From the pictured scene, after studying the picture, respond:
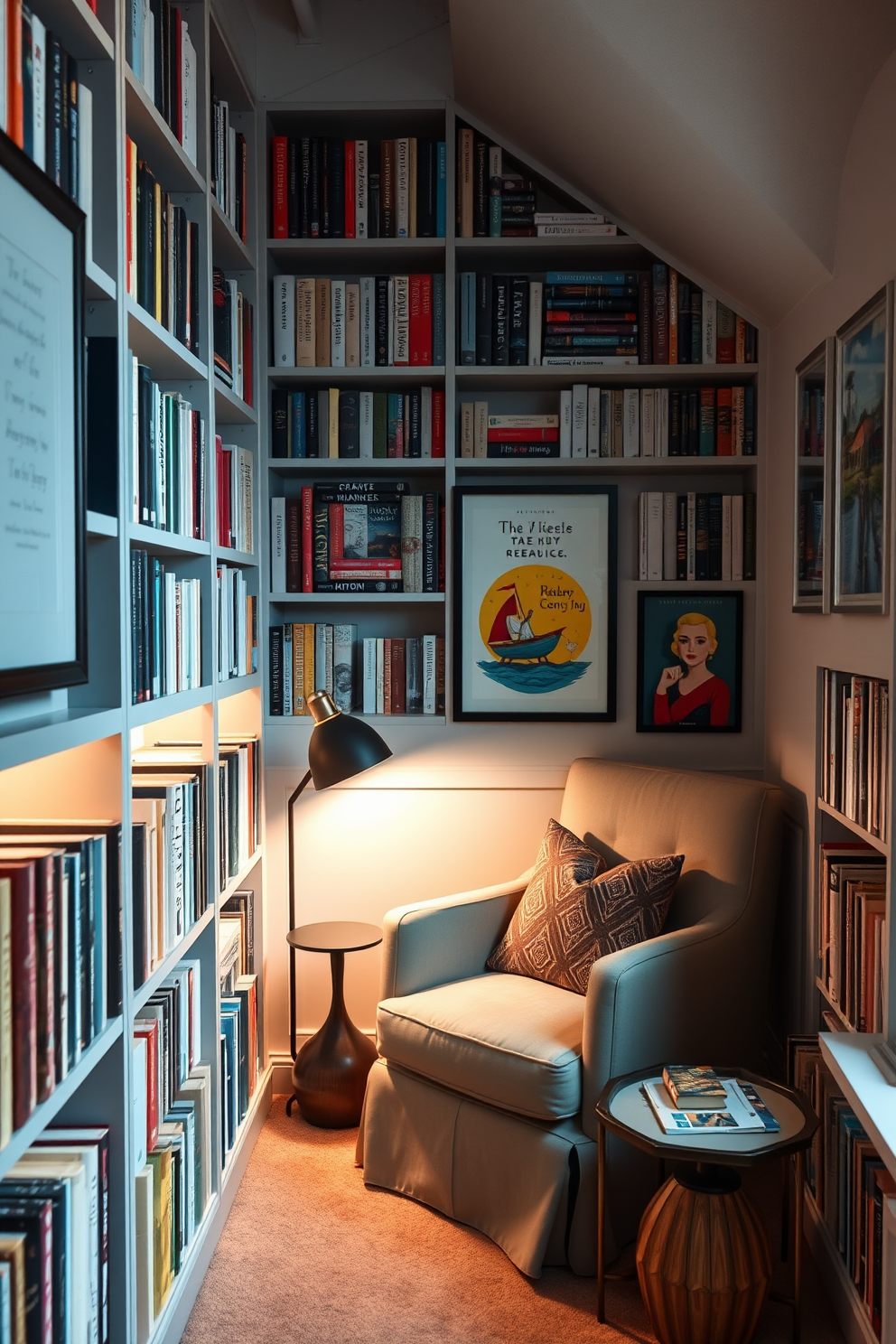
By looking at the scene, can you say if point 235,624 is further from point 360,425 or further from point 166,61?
point 166,61

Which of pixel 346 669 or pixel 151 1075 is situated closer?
pixel 151 1075

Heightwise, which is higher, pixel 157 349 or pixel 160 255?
pixel 160 255

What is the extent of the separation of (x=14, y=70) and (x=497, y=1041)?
1.89 metres

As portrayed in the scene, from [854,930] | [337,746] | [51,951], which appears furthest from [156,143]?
[854,930]

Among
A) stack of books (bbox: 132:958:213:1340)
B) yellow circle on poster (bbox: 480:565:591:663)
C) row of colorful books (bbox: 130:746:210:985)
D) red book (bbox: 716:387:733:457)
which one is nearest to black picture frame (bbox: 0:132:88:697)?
row of colorful books (bbox: 130:746:210:985)

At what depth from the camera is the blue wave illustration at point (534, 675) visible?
3012mm

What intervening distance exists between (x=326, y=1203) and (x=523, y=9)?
8.96 feet

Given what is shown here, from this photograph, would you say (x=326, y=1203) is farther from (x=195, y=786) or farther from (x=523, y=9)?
(x=523, y=9)

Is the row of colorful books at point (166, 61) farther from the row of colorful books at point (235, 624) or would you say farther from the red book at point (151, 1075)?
the red book at point (151, 1075)

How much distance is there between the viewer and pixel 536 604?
301 centimetres

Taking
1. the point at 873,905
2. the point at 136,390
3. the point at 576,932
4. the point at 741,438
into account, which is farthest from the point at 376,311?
the point at 873,905

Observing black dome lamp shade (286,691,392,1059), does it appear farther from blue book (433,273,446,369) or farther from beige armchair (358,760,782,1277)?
blue book (433,273,446,369)

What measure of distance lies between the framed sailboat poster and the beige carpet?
4.32 feet

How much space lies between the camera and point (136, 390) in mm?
1724
